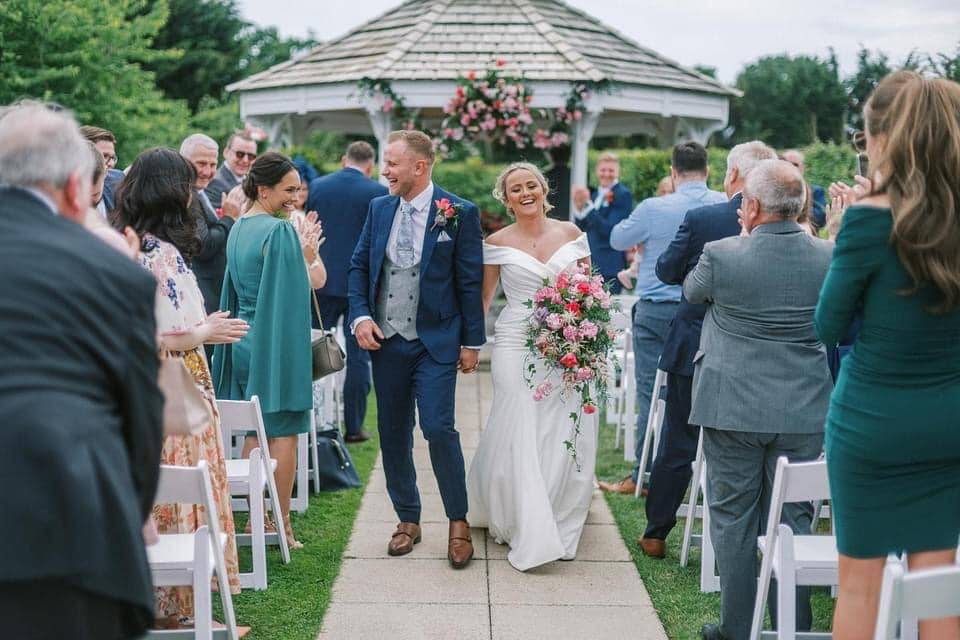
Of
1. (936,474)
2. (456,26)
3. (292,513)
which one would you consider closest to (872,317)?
(936,474)

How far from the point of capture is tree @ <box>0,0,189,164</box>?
1634cm

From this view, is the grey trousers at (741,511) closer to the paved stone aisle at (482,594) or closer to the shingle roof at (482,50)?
the paved stone aisle at (482,594)

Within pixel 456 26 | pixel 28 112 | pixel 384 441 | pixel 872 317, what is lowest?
pixel 384 441

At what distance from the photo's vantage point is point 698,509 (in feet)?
21.4

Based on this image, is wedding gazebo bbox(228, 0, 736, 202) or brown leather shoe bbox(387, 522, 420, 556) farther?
wedding gazebo bbox(228, 0, 736, 202)

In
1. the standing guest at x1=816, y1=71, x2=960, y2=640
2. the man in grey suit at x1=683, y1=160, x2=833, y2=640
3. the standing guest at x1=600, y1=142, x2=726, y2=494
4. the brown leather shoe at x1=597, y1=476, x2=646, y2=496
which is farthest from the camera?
the brown leather shoe at x1=597, y1=476, x2=646, y2=496

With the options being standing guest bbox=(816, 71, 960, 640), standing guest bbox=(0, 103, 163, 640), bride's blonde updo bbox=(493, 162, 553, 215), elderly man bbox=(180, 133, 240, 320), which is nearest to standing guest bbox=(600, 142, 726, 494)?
bride's blonde updo bbox=(493, 162, 553, 215)

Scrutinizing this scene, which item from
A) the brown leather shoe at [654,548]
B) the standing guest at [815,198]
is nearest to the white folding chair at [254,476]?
the brown leather shoe at [654,548]

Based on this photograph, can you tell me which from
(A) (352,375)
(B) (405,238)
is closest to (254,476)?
(B) (405,238)

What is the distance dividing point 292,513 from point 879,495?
431cm

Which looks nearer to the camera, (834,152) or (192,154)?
(192,154)

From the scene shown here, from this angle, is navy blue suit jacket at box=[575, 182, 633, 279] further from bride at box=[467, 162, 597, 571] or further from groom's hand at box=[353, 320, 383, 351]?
groom's hand at box=[353, 320, 383, 351]

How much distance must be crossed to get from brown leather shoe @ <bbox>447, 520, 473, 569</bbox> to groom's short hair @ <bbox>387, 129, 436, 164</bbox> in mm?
2052

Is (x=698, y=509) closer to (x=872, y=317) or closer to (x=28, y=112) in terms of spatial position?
(x=872, y=317)
